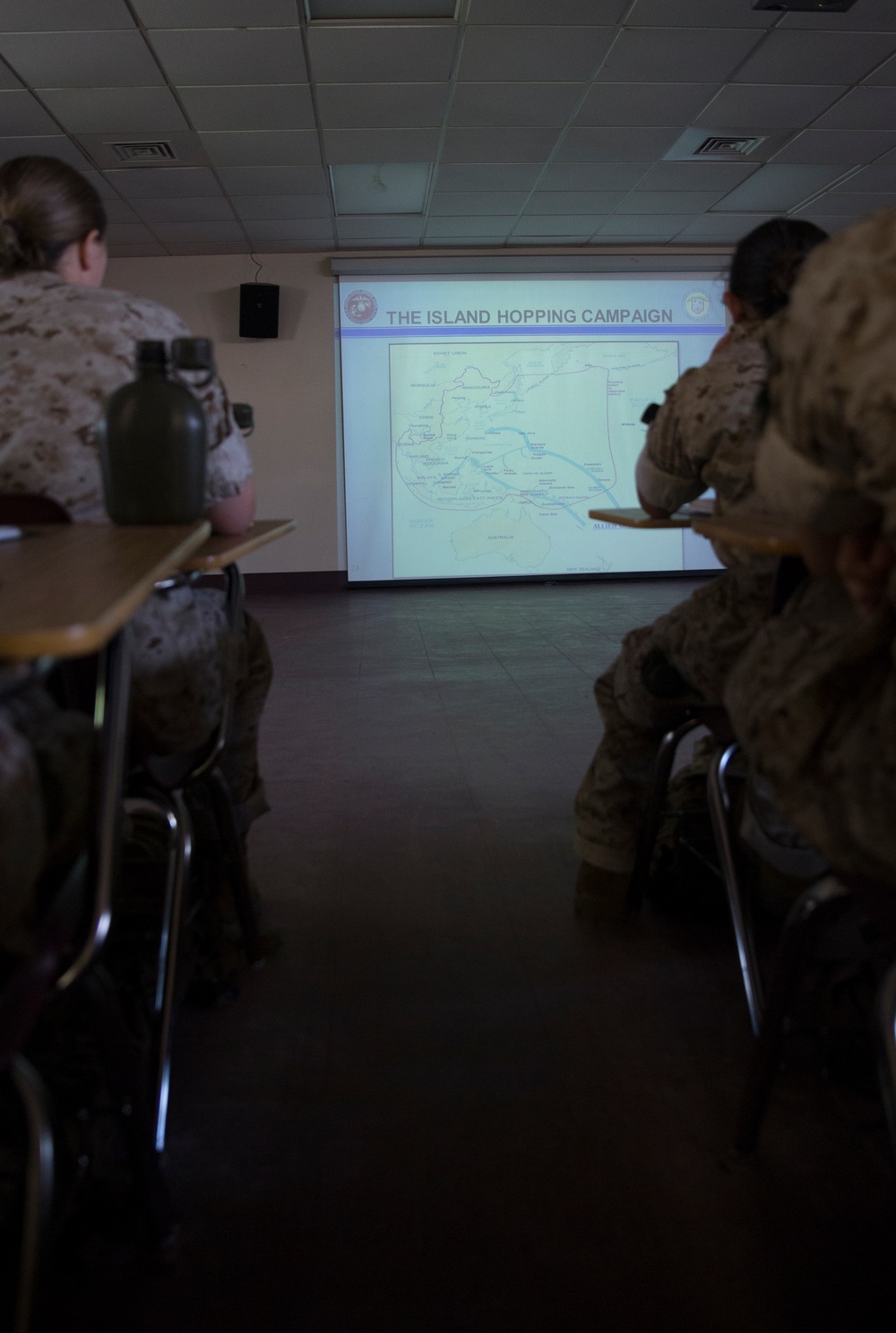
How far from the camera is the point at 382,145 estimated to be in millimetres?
5023

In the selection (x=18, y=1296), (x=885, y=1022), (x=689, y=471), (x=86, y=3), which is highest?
(x=86, y=3)

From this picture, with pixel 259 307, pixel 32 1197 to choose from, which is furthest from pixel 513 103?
pixel 32 1197

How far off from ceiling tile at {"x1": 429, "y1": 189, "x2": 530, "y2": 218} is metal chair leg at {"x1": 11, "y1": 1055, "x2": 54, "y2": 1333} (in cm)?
591

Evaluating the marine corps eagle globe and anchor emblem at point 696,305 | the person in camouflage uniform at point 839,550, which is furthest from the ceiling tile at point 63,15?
the marine corps eagle globe and anchor emblem at point 696,305

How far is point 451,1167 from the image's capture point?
3.85ft

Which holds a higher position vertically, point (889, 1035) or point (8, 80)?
point (8, 80)

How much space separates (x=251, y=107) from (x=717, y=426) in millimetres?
3898

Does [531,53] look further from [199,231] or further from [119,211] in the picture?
[199,231]

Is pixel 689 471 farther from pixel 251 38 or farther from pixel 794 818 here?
pixel 251 38

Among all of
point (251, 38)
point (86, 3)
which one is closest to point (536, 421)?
point (251, 38)

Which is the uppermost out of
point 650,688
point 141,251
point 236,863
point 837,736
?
point 141,251

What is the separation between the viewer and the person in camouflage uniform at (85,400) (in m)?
1.26

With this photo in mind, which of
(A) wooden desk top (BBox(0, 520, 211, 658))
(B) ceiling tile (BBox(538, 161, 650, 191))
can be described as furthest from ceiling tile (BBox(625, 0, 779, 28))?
(A) wooden desk top (BBox(0, 520, 211, 658))

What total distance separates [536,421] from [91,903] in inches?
263
